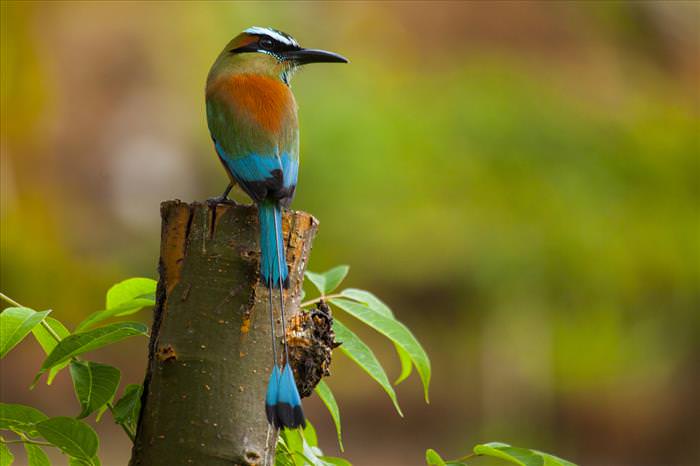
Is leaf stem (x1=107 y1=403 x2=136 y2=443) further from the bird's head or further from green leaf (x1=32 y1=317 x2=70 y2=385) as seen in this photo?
the bird's head

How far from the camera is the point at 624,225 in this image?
960 centimetres

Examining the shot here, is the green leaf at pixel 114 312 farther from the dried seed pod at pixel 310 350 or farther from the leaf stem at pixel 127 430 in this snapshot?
the dried seed pod at pixel 310 350

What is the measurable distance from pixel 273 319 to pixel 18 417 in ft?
1.01

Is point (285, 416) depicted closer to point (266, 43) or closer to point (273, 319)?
point (273, 319)

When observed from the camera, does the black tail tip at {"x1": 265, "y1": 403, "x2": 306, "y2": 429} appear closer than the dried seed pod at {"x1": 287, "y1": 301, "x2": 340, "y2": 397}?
Yes

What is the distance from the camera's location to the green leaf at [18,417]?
3.70 ft

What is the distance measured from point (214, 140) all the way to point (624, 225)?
8.39 m

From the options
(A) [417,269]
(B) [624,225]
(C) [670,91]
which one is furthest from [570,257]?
(C) [670,91]

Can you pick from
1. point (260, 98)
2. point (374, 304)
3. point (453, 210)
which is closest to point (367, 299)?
point (374, 304)

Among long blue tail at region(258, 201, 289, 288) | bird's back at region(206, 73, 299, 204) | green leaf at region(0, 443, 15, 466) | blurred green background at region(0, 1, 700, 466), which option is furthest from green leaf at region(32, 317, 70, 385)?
blurred green background at region(0, 1, 700, 466)

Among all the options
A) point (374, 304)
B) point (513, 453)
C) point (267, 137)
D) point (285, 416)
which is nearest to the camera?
point (285, 416)

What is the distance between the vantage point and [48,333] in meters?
1.23

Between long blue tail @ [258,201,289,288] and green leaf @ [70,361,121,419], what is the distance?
21 cm

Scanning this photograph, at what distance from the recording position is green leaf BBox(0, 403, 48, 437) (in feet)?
3.70
